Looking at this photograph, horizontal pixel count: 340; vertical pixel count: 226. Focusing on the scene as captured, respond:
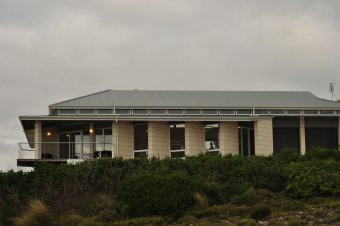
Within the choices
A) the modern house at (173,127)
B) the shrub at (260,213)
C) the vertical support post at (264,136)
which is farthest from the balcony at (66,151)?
the shrub at (260,213)

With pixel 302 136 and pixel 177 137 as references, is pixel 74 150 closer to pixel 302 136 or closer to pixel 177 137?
pixel 177 137

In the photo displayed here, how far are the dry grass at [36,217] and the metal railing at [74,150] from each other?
12.6 metres

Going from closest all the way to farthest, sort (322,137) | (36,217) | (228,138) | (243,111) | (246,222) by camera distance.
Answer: (246,222) → (36,217) → (228,138) → (243,111) → (322,137)

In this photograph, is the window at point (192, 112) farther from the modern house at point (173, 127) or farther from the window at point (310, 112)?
the window at point (310, 112)

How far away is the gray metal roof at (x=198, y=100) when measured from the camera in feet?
98.6

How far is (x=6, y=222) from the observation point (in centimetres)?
1697

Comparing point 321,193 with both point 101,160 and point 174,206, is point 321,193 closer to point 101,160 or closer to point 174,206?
point 174,206

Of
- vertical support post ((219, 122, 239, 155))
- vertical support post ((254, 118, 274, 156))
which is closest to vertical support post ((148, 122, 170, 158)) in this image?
vertical support post ((219, 122, 239, 155))

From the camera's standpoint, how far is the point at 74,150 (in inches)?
1210

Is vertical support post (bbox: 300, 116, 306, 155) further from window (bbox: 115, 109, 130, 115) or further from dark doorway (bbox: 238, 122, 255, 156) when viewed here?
window (bbox: 115, 109, 130, 115)

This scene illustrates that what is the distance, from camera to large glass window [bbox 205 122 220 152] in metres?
29.8

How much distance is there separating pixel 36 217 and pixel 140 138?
45.8ft

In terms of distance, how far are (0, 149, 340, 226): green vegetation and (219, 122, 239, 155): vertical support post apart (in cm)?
796

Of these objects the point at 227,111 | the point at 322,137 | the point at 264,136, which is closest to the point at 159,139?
the point at 227,111
